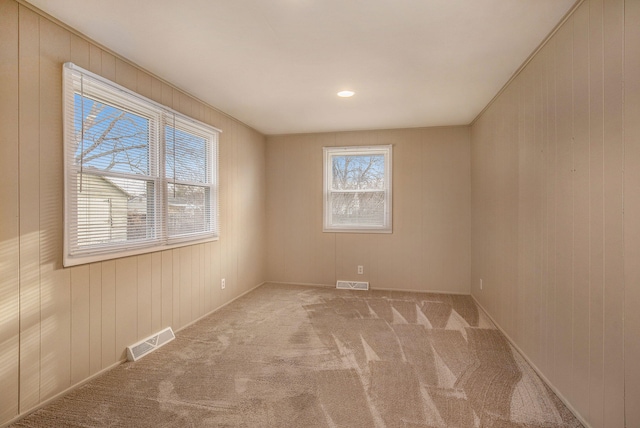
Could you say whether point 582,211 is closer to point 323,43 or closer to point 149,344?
point 323,43

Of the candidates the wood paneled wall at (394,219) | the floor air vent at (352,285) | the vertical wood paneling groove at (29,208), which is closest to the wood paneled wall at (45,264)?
the vertical wood paneling groove at (29,208)

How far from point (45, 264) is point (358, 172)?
3920 millimetres

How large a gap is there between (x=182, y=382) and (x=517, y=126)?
3439mm

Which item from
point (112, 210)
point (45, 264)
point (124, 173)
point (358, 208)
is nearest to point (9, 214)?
point (45, 264)

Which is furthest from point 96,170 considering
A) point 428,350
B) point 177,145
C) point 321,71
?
point 428,350

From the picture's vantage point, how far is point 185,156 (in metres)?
3.36

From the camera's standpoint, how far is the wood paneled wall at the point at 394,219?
15.1 feet

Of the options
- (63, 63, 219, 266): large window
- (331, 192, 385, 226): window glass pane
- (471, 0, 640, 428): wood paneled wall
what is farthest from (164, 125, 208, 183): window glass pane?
(471, 0, 640, 428): wood paneled wall

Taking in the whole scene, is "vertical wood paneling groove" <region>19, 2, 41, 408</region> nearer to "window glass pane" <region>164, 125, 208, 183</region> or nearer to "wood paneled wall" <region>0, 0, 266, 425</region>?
"wood paneled wall" <region>0, 0, 266, 425</region>

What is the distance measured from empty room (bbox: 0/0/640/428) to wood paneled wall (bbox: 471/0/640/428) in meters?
0.01

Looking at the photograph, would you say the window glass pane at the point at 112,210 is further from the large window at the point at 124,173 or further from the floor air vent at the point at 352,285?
the floor air vent at the point at 352,285

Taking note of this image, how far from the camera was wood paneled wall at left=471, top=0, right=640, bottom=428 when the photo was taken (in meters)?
1.47

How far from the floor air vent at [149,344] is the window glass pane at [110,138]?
147 centimetres

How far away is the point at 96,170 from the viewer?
2322 mm
